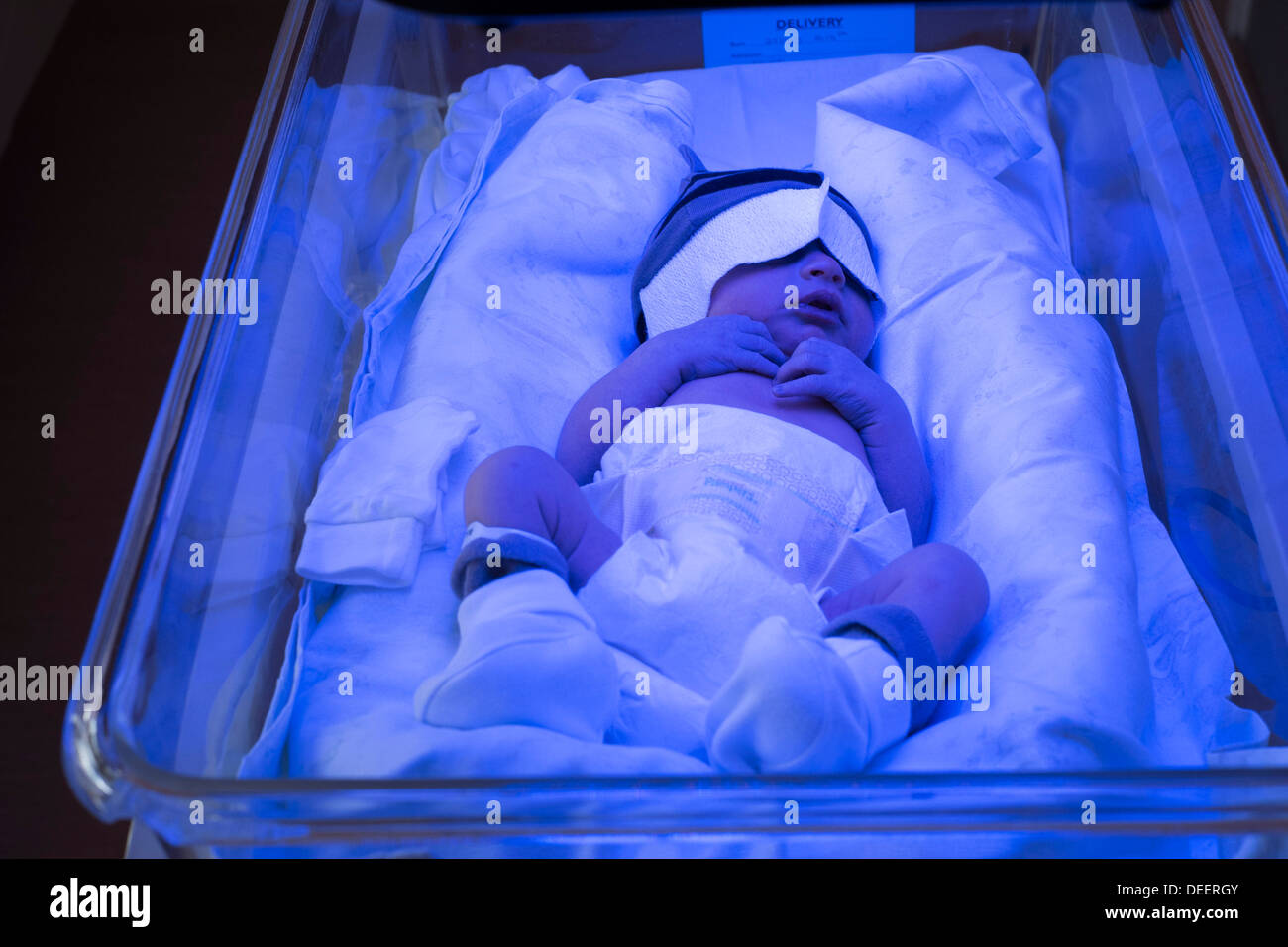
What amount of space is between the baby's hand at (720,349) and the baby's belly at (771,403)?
0.04ft

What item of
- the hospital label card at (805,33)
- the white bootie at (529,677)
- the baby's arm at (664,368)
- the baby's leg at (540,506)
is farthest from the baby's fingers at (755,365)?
the hospital label card at (805,33)

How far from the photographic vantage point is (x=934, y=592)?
99 centimetres

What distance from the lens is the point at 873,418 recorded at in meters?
1.23

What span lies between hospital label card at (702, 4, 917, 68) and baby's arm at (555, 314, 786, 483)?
0.65 meters

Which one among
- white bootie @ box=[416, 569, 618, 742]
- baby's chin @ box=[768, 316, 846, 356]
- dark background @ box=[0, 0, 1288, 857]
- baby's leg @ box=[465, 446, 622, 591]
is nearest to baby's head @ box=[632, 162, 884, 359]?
baby's chin @ box=[768, 316, 846, 356]

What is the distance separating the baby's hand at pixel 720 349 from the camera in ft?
4.20

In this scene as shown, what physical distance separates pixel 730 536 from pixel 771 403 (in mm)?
260

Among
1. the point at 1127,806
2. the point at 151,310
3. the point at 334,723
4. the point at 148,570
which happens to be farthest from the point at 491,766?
the point at 151,310

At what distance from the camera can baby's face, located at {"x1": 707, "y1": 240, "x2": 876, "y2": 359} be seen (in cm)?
134

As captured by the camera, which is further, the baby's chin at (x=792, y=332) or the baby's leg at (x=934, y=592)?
the baby's chin at (x=792, y=332)

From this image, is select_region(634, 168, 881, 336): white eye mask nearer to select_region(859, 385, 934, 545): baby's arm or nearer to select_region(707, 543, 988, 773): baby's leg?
select_region(859, 385, 934, 545): baby's arm

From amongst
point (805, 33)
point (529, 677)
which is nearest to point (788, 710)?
point (529, 677)

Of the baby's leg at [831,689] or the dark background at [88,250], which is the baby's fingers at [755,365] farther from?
the dark background at [88,250]

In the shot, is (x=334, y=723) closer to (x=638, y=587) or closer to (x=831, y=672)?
(x=638, y=587)
